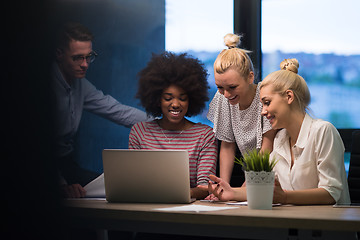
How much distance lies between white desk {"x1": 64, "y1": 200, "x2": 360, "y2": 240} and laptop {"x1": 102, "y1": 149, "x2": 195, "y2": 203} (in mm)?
170

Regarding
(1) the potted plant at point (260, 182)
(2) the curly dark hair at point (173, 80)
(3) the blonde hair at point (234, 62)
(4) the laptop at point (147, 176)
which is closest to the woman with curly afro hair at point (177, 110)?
(2) the curly dark hair at point (173, 80)

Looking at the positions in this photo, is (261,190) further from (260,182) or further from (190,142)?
(190,142)

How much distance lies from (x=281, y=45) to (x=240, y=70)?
4.35 feet

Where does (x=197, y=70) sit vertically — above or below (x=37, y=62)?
above

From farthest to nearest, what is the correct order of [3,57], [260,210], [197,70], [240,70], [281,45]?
[281,45]
[197,70]
[240,70]
[260,210]
[3,57]

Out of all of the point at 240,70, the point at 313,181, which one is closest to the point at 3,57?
the point at 313,181

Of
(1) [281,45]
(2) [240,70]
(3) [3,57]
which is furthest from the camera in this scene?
(1) [281,45]

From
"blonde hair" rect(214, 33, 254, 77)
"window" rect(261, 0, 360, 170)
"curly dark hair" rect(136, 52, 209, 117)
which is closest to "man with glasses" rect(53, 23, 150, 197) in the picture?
"curly dark hair" rect(136, 52, 209, 117)

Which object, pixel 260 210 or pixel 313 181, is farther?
pixel 313 181

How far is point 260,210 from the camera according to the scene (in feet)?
4.89

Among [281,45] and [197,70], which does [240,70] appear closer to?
[197,70]

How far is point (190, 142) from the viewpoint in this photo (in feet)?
7.69

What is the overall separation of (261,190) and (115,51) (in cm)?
220

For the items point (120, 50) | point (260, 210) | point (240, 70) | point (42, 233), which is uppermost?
point (120, 50)
